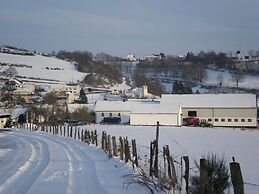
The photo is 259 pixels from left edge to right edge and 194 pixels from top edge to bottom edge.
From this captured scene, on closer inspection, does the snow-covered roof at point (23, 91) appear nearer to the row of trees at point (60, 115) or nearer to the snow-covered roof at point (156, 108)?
the row of trees at point (60, 115)

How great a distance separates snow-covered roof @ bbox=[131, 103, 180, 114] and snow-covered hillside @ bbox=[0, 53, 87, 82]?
98844 mm

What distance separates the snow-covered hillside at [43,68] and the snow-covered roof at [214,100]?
9541cm

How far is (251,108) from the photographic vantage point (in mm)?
59844

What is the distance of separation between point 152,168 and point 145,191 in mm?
2715

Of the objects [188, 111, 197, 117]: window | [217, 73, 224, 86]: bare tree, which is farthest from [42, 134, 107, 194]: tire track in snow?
[217, 73, 224, 86]: bare tree

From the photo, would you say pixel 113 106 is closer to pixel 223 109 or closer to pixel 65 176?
pixel 223 109

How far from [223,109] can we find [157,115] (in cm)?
1009

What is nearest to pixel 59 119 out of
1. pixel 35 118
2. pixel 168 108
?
pixel 35 118

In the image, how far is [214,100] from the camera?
208 ft

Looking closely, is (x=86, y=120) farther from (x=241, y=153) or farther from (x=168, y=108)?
(x=241, y=153)

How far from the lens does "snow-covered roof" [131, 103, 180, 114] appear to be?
58031 millimetres

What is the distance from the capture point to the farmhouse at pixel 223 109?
196 ft

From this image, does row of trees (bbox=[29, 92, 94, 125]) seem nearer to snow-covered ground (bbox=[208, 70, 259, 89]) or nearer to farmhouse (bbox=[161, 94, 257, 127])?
farmhouse (bbox=[161, 94, 257, 127])

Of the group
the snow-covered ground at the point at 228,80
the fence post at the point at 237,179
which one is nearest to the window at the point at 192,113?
the fence post at the point at 237,179
